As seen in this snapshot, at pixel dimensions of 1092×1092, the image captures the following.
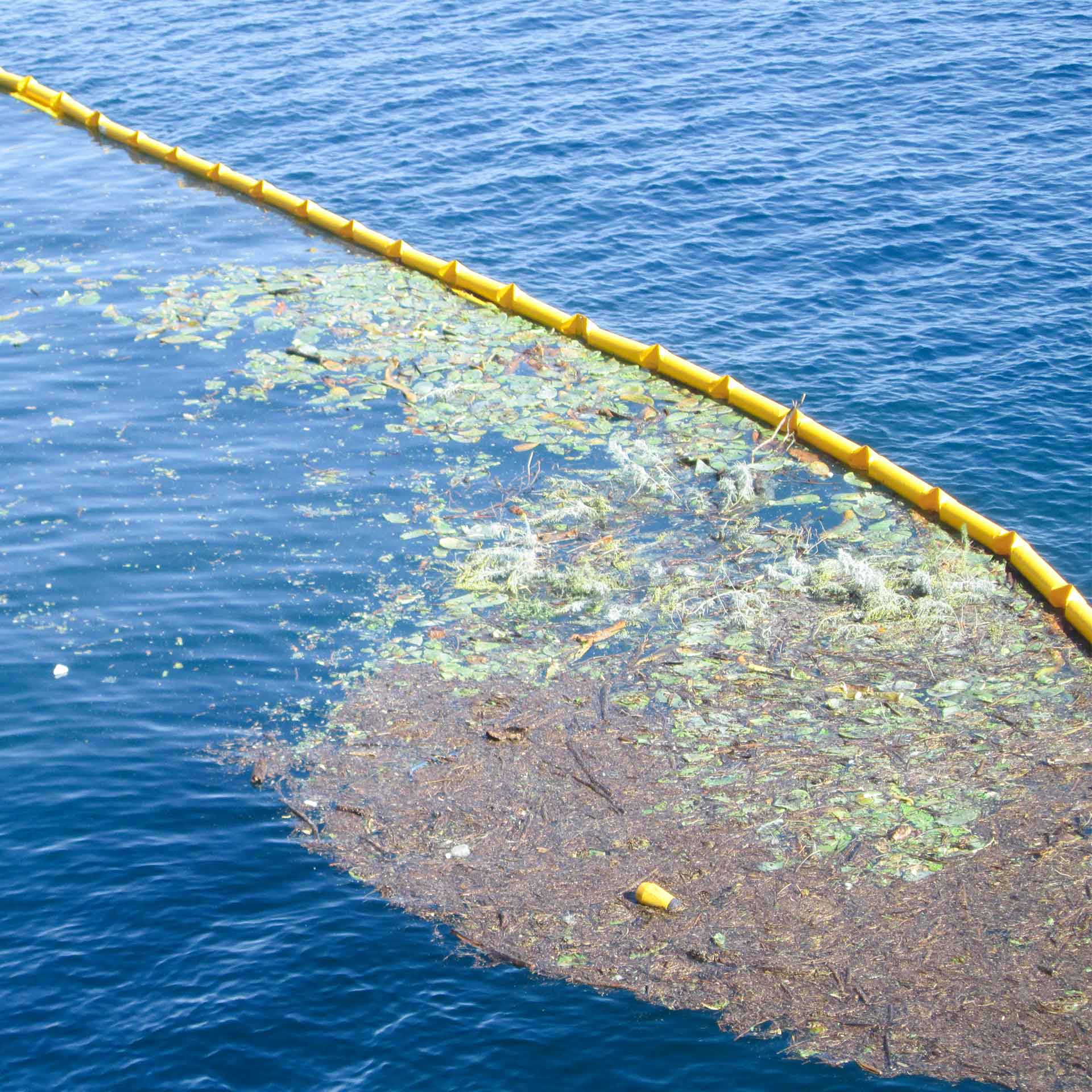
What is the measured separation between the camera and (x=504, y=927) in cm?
1234

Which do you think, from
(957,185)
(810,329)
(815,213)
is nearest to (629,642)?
(810,329)

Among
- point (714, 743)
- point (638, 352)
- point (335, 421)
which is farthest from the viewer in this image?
point (638, 352)

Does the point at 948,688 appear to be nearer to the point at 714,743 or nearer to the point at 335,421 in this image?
the point at 714,743

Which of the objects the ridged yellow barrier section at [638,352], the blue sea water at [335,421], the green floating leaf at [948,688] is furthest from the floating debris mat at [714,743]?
the blue sea water at [335,421]

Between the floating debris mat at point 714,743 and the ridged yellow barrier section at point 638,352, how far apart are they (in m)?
0.37

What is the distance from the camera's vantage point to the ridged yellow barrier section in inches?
684

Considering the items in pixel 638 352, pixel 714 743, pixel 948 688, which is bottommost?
pixel 714 743

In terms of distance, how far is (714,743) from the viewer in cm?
1437

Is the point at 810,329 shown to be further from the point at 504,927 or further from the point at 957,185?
the point at 504,927

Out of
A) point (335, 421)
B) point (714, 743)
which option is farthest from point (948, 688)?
point (335, 421)

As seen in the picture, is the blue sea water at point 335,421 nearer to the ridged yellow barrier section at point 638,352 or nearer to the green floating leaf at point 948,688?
the ridged yellow barrier section at point 638,352

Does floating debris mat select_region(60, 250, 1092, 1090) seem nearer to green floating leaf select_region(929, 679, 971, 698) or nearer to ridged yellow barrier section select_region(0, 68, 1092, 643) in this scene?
green floating leaf select_region(929, 679, 971, 698)

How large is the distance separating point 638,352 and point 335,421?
18.2ft

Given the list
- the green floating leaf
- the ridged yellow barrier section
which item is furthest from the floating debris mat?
the ridged yellow barrier section
